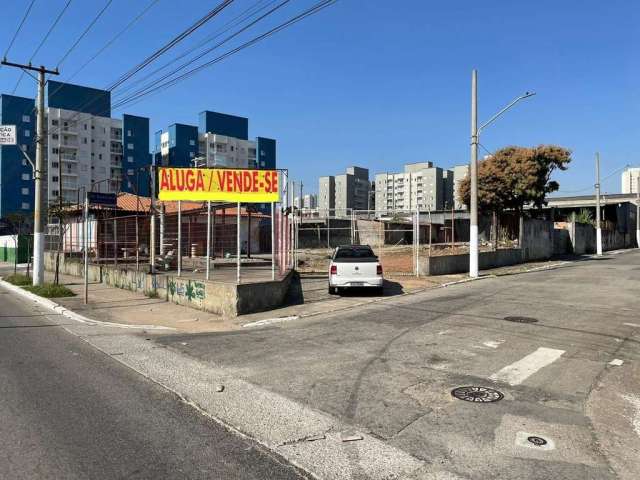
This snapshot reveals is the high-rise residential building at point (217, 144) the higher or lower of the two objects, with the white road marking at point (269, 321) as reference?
higher

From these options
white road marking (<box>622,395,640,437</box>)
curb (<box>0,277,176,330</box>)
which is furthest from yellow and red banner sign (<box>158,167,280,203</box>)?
white road marking (<box>622,395,640,437</box>)

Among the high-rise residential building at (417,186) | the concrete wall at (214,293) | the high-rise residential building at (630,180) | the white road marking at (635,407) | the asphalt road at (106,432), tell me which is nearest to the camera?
the asphalt road at (106,432)

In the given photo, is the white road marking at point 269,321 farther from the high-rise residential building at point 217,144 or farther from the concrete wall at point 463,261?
the high-rise residential building at point 217,144

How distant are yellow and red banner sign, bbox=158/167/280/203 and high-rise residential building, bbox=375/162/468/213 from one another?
10889 cm

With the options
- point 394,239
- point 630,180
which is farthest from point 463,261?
point 630,180

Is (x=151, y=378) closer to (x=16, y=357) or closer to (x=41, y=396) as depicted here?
(x=41, y=396)

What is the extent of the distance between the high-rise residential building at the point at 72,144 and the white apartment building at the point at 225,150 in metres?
12.8

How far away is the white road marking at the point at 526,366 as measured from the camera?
21.9 feet

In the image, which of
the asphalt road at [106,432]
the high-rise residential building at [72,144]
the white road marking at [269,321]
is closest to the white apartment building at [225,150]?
the high-rise residential building at [72,144]

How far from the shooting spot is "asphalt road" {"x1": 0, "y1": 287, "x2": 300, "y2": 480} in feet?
13.5

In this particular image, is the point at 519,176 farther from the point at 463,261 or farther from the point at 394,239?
the point at 463,261

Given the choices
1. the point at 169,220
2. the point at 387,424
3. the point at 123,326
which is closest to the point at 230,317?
the point at 123,326

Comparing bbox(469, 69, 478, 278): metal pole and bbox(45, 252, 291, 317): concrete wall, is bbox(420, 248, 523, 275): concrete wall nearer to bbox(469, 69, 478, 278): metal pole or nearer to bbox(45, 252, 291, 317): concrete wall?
bbox(469, 69, 478, 278): metal pole

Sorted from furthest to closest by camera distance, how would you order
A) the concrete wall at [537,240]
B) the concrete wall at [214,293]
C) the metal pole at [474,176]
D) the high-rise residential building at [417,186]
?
the high-rise residential building at [417,186], the concrete wall at [537,240], the metal pole at [474,176], the concrete wall at [214,293]
